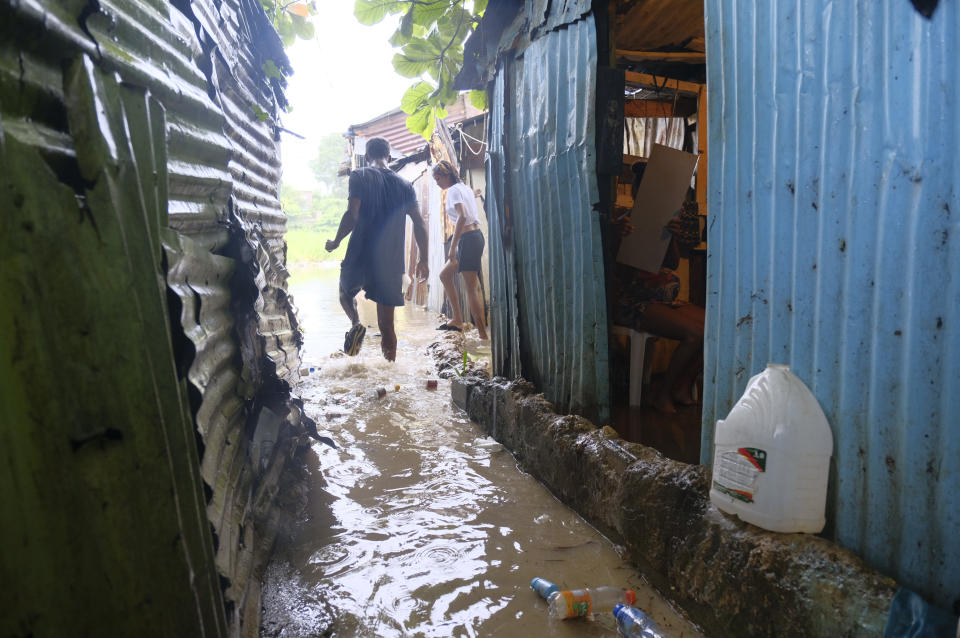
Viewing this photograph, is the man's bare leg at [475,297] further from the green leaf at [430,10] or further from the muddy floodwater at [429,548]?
the green leaf at [430,10]

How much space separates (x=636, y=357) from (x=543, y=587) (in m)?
2.18

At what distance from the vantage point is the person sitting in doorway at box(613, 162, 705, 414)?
3.89m

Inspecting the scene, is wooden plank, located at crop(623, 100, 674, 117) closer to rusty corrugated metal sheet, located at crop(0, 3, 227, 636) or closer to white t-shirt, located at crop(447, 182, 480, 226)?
white t-shirt, located at crop(447, 182, 480, 226)

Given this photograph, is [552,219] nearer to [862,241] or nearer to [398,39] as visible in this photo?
[862,241]

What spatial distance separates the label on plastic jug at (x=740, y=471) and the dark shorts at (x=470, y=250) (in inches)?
255

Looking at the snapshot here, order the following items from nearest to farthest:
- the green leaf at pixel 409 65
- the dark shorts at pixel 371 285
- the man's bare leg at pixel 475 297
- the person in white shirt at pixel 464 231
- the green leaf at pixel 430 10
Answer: the green leaf at pixel 430 10, the green leaf at pixel 409 65, the dark shorts at pixel 371 285, the person in white shirt at pixel 464 231, the man's bare leg at pixel 475 297

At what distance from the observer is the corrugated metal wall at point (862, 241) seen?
1.44 meters

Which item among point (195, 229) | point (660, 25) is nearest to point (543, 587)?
point (195, 229)

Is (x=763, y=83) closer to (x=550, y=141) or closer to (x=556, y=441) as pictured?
(x=550, y=141)

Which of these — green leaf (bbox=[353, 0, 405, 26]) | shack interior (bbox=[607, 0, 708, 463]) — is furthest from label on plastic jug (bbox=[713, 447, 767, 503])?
green leaf (bbox=[353, 0, 405, 26])

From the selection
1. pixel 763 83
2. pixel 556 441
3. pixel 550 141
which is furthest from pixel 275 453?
pixel 763 83

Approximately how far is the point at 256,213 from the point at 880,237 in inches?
145

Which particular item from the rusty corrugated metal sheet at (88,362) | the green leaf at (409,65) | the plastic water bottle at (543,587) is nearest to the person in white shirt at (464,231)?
the green leaf at (409,65)

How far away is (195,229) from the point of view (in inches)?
83.0
